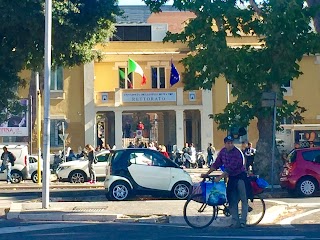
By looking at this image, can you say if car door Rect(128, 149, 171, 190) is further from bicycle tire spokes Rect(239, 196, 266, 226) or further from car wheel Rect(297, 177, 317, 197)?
bicycle tire spokes Rect(239, 196, 266, 226)

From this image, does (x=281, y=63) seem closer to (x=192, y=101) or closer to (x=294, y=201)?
(x=294, y=201)

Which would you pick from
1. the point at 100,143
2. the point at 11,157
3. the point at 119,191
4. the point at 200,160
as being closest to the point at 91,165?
the point at 11,157

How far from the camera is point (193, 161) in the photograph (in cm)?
4466

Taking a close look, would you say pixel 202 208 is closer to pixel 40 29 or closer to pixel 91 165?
pixel 40 29

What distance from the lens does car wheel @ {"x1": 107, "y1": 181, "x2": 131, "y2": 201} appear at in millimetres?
21156

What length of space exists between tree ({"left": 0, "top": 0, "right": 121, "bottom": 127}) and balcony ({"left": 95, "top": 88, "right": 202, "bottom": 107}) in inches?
764

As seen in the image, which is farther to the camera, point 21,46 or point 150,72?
point 150,72

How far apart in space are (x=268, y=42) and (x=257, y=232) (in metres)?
10.9

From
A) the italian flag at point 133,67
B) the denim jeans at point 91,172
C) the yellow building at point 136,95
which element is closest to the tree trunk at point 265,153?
the denim jeans at point 91,172

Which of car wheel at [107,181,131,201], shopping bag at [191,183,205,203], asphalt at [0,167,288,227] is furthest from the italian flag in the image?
shopping bag at [191,183,205,203]

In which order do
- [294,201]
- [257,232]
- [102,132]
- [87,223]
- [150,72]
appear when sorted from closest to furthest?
[257,232]
[87,223]
[294,201]
[150,72]
[102,132]

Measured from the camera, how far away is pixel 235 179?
14453 mm

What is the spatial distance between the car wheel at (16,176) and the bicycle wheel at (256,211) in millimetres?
20503

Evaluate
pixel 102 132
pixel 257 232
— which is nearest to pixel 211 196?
pixel 257 232
